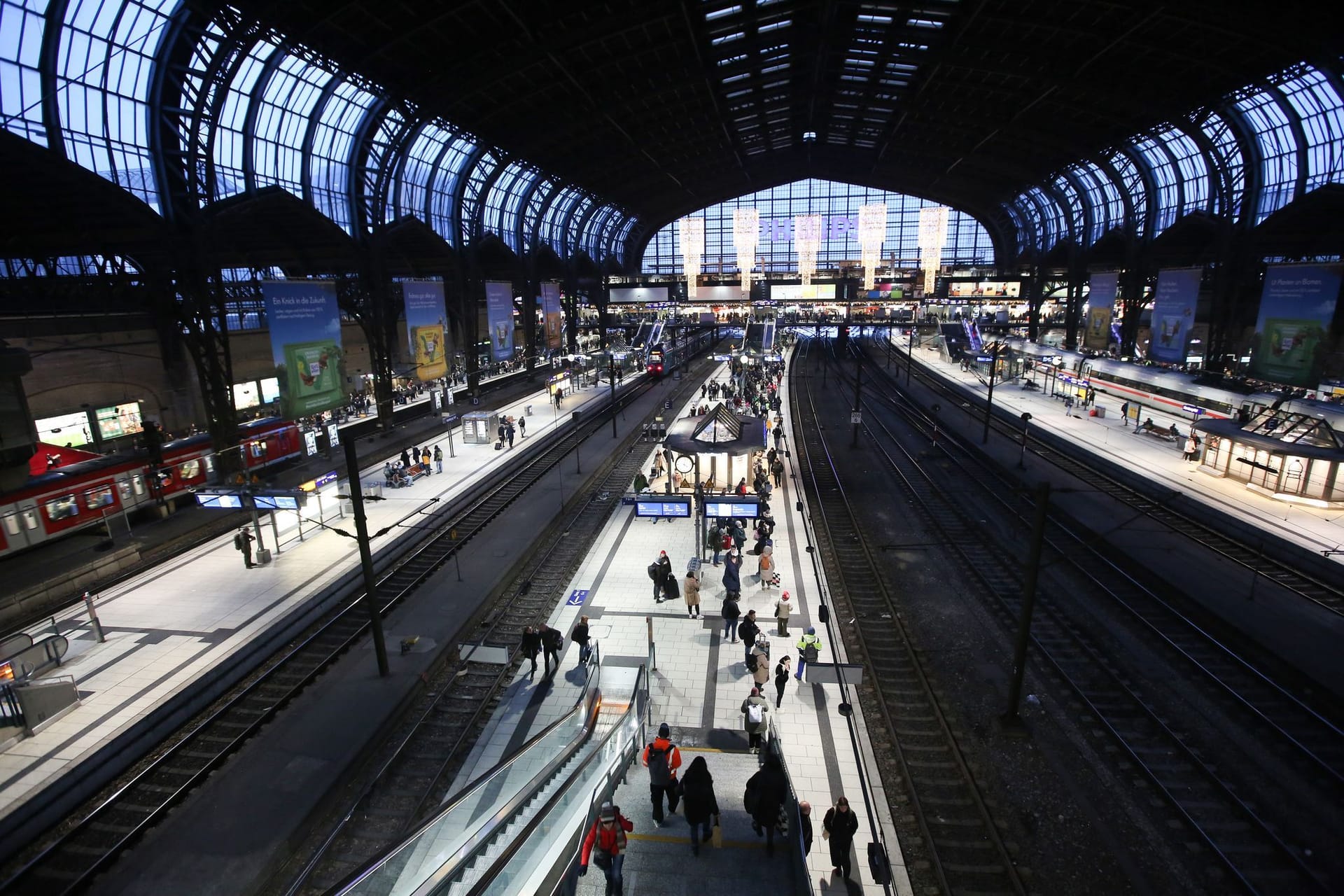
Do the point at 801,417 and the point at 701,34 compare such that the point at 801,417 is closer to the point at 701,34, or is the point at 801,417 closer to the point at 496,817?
the point at 701,34

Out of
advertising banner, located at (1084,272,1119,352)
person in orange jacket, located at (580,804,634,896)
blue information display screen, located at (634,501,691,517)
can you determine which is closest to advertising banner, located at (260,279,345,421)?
blue information display screen, located at (634,501,691,517)

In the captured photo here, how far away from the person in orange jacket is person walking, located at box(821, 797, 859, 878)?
9.25ft

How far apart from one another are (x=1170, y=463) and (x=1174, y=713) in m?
20.1

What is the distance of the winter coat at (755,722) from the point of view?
33.0 ft

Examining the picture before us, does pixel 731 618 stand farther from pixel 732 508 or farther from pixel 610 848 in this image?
pixel 610 848

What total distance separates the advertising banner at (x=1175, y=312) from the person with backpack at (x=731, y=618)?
32012 mm

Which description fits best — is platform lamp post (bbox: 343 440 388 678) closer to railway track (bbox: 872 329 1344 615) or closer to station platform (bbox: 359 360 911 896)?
station platform (bbox: 359 360 911 896)

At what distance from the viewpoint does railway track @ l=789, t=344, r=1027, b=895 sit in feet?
27.1

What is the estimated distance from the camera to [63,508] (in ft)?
58.7

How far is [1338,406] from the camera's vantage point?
3017cm

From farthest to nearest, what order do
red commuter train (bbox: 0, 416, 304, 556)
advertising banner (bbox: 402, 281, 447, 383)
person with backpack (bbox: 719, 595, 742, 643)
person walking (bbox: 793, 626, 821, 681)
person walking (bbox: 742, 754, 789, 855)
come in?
advertising banner (bbox: 402, 281, 447, 383) → red commuter train (bbox: 0, 416, 304, 556) → person with backpack (bbox: 719, 595, 742, 643) → person walking (bbox: 793, 626, 821, 681) → person walking (bbox: 742, 754, 789, 855)

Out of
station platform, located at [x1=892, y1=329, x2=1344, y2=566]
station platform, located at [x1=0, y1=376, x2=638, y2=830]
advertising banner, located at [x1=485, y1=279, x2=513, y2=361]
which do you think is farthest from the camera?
advertising banner, located at [x1=485, y1=279, x2=513, y2=361]

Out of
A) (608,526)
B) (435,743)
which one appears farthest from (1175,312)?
(435,743)

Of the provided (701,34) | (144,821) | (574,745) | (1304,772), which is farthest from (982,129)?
(144,821)
